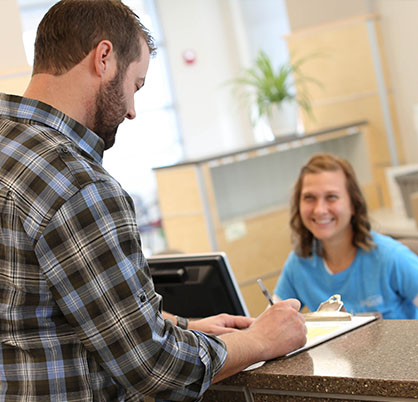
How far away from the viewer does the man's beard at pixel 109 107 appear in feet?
4.21

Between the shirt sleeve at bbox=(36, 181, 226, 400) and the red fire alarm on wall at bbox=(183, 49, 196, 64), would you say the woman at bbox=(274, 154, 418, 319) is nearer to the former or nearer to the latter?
the shirt sleeve at bbox=(36, 181, 226, 400)

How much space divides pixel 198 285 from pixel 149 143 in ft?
24.6

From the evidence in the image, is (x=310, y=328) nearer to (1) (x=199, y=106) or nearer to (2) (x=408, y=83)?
(2) (x=408, y=83)

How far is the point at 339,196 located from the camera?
2.55 metres

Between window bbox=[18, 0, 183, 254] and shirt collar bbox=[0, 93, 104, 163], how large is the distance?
25.1 feet

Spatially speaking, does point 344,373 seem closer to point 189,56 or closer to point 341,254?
Answer: point 341,254

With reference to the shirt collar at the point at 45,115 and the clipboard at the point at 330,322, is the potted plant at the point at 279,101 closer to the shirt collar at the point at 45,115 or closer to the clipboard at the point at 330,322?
the clipboard at the point at 330,322

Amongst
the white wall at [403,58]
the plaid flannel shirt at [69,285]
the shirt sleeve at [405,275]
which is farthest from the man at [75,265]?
the white wall at [403,58]

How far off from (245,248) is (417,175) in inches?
44.1

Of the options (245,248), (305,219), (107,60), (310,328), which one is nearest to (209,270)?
(310,328)

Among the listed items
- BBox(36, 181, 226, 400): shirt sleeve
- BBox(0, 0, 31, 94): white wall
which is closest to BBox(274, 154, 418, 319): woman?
BBox(0, 0, 31, 94): white wall

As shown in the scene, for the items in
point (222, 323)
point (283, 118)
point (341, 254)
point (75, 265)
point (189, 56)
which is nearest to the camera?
point (75, 265)

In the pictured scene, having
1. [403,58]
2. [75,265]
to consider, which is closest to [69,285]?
[75,265]

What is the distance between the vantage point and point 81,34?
1.28 m
